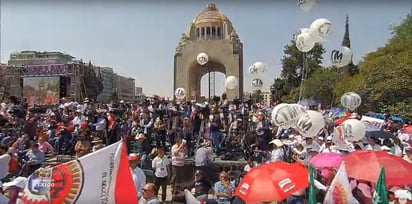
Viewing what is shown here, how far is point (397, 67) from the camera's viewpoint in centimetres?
2506

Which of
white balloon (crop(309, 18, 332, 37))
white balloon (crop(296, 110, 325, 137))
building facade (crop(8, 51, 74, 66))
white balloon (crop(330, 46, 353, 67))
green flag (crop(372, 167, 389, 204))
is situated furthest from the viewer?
building facade (crop(8, 51, 74, 66))

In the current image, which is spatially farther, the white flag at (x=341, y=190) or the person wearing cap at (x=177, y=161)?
the person wearing cap at (x=177, y=161)

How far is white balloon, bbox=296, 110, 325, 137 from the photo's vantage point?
33.8 ft

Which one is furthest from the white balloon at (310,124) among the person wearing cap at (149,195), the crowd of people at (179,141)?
the person wearing cap at (149,195)

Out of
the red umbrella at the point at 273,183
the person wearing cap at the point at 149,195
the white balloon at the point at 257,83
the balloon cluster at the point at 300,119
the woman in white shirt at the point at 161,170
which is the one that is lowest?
the woman in white shirt at the point at 161,170

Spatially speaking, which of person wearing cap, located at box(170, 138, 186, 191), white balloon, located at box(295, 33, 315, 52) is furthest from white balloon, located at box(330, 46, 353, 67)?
person wearing cap, located at box(170, 138, 186, 191)

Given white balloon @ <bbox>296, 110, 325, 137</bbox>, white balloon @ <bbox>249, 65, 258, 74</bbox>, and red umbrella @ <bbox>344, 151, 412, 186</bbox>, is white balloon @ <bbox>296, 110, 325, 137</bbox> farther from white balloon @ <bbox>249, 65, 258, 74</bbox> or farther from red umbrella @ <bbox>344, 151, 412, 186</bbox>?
white balloon @ <bbox>249, 65, 258, 74</bbox>

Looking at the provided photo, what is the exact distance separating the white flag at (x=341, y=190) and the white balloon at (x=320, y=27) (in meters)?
6.69

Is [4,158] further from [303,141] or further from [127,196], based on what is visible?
[303,141]

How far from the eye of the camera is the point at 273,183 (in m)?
5.95

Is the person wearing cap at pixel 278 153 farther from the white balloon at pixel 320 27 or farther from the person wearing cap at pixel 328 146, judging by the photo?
the white balloon at pixel 320 27

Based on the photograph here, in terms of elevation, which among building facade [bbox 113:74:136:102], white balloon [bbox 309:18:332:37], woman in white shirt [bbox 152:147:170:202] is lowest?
woman in white shirt [bbox 152:147:170:202]

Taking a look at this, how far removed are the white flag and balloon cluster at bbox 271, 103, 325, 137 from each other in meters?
4.03

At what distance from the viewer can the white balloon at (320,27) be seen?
1244 cm
